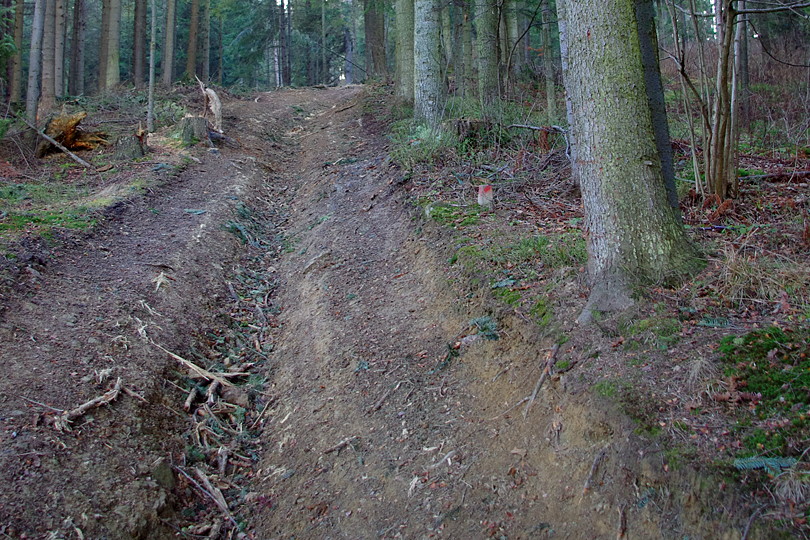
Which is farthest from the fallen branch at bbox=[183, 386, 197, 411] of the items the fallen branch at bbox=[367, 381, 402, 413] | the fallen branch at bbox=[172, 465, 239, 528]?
the fallen branch at bbox=[367, 381, 402, 413]

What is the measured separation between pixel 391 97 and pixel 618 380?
13.7 metres

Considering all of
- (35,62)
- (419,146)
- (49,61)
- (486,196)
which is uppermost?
(49,61)

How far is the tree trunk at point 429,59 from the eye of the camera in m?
10.7

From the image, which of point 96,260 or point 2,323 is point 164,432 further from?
point 96,260

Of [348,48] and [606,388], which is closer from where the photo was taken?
[606,388]

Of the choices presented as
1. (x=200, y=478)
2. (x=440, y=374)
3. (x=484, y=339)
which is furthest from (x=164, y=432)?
(x=484, y=339)

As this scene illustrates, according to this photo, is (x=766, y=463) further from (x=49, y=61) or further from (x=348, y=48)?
(x=348, y=48)

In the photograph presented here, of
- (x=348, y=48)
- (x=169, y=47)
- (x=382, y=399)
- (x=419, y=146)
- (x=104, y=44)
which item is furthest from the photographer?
(x=348, y=48)

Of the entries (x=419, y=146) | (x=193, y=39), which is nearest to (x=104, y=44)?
(x=193, y=39)

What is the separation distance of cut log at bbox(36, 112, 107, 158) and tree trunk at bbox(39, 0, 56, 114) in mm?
→ 3656

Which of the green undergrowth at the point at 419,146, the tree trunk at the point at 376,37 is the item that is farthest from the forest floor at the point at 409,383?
the tree trunk at the point at 376,37

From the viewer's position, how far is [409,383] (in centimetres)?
468

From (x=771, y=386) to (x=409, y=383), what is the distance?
251cm

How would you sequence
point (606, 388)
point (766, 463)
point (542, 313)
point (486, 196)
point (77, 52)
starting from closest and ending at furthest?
point (766, 463), point (606, 388), point (542, 313), point (486, 196), point (77, 52)
